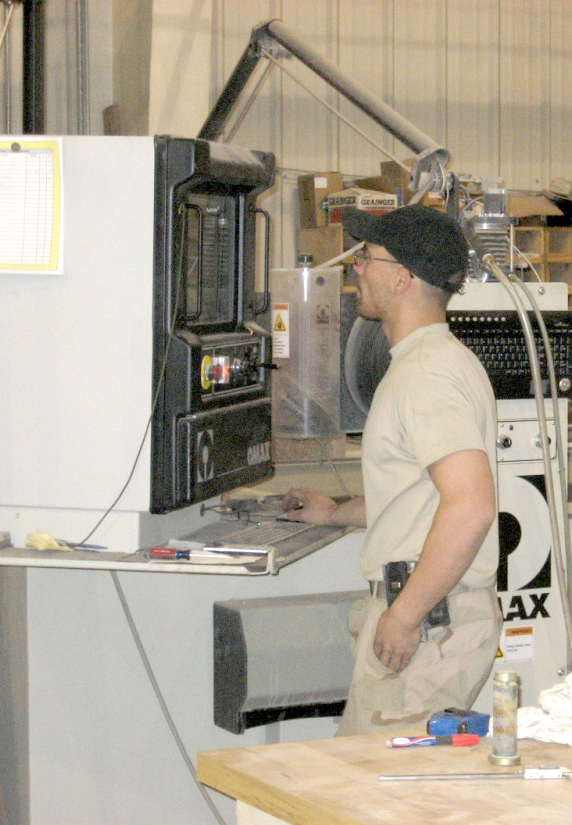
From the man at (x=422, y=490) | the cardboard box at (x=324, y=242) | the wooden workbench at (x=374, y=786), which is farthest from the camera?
the cardboard box at (x=324, y=242)

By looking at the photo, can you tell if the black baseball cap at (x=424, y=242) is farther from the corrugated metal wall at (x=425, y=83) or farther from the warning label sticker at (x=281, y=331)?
the corrugated metal wall at (x=425, y=83)

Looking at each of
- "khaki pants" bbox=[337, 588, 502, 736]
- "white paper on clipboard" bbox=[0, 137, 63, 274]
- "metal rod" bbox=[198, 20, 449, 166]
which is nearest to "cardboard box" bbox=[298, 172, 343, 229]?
"metal rod" bbox=[198, 20, 449, 166]

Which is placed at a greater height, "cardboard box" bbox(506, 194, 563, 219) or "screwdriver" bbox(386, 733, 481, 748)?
"cardboard box" bbox(506, 194, 563, 219)

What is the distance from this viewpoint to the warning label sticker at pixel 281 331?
2613 millimetres

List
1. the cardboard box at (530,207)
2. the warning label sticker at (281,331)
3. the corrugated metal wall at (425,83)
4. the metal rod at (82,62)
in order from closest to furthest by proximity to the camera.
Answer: the warning label sticker at (281,331) < the metal rod at (82,62) < the corrugated metal wall at (425,83) < the cardboard box at (530,207)

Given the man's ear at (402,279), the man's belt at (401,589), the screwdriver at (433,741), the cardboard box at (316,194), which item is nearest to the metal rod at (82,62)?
the cardboard box at (316,194)

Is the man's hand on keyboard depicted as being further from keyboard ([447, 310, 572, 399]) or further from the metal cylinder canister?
the metal cylinder canister

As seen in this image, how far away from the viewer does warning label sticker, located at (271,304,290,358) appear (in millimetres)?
2613

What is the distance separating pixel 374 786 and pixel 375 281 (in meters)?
1.09

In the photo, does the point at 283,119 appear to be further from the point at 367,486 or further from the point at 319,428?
the point at 367,486

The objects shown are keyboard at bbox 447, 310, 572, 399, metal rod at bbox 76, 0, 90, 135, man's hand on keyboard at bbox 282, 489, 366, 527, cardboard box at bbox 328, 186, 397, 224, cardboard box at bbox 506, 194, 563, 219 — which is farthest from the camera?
cardboard box at bbox 506, 194, 563, 219

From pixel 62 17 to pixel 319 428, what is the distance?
3.49 m

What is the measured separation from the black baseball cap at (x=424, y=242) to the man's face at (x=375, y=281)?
2cm

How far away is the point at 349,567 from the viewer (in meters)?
2.41
